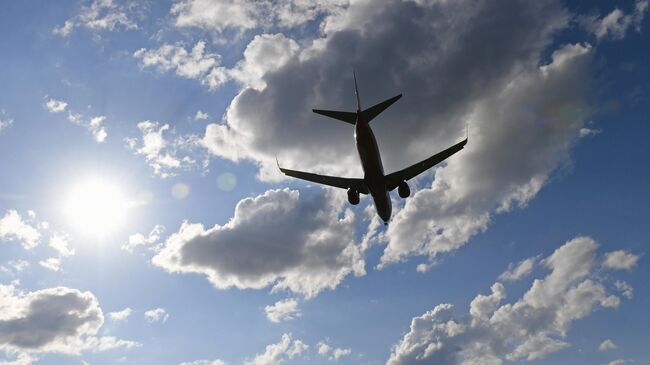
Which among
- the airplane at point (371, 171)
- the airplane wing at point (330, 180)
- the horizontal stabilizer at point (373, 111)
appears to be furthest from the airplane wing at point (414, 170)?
the horizontal stabilizer at point (373, 111)

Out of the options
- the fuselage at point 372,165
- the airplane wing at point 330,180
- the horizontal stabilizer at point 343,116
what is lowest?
the fuselage at point 372,165

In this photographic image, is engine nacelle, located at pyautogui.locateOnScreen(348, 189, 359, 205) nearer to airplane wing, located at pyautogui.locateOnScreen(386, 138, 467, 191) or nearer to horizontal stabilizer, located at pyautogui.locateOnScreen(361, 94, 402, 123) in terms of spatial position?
airplane wing, located at pyautogui.locateOnScreen(386, 138, 467, 191)

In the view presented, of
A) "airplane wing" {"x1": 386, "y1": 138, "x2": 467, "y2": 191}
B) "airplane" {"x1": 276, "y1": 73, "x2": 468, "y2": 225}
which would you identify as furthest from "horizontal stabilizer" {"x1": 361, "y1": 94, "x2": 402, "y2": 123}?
"airplane wing" {"x1": 386, "y1": 138, "x2": 467, "y2": 191}

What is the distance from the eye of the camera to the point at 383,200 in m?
47.6

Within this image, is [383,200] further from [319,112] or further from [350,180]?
[319,112]

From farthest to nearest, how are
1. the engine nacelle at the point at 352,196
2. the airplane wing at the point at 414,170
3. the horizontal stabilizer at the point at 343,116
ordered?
the engine nacelle at the point at 352,196 < the airplane wing at the point at 414,170 < the horizontal stabilizer at the point at 343,116

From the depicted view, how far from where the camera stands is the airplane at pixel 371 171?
41.7 metres

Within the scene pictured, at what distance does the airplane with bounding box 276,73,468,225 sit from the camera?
137ft

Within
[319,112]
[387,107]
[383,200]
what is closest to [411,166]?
[383,200]

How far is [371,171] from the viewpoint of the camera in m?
44.0

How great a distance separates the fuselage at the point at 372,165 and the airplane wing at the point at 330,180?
1856 millimetres

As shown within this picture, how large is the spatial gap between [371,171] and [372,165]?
0.92 meters

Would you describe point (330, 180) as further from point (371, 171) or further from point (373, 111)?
point (373, 111)

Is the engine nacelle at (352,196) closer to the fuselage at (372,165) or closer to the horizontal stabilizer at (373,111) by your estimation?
the fuselage at (372,165)
